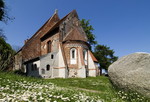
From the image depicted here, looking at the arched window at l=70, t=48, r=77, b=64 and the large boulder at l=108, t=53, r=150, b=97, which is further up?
the arched window at l=70, t=48, r=77, b=64

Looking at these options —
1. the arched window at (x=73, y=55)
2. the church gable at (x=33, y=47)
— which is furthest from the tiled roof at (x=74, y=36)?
the church gable at (x=33, y=47)

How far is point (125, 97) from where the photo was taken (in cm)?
725

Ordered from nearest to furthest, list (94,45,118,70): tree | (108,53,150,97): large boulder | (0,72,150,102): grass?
(0,72,150,102): grass
(108,53,150,97): large boulder
(94,45,118,70): tree

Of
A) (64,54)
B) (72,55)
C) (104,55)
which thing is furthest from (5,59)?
Result: (104,55)

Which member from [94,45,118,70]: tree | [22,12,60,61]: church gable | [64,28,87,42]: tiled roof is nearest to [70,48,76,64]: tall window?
[64,28,87,42]: tiled roof

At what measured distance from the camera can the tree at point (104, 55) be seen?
51469mm

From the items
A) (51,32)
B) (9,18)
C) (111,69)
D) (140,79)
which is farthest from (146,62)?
(51,32)

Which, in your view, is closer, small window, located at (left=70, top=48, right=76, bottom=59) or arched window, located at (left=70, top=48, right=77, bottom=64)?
arched window, located at (left=70, top=48, right=77, bottom=64)

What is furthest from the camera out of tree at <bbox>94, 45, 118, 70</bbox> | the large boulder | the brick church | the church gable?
tree at <bbox>94, 45, 118, 70</bbox>

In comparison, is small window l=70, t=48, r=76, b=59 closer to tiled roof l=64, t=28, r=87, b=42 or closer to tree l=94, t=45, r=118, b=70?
tiled roof l=64, t=28, r=87, b=42

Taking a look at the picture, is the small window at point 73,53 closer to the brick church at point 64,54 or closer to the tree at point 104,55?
the brick church at point 64,54

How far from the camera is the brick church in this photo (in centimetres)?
3109

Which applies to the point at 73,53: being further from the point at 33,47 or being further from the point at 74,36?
the point at 33,47

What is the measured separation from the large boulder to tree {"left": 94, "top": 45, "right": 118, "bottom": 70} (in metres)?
43.2
